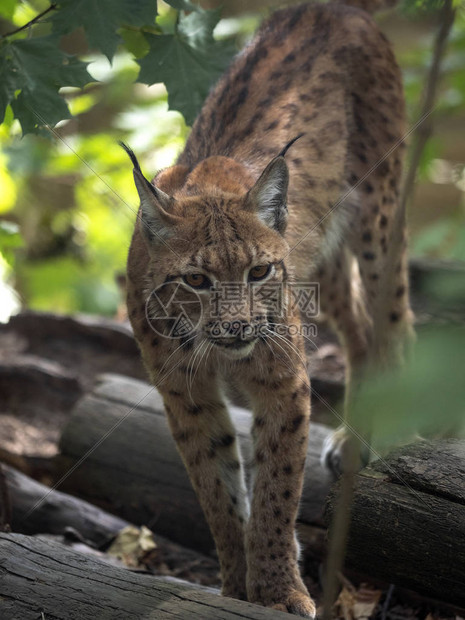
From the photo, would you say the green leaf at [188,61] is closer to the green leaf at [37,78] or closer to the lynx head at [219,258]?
the green leaf at [37,78]

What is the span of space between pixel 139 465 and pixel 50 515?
612 mm

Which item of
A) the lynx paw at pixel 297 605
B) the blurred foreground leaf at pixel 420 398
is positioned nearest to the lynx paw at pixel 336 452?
the lynx paw at pixel 297 605

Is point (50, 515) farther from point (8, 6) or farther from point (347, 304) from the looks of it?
point (8, 6)

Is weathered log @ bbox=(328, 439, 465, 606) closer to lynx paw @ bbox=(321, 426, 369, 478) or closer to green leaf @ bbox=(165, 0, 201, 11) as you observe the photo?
lynx paw @ bbox=(321, 426, 369, 478)

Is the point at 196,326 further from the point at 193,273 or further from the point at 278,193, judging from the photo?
the point at 278,193

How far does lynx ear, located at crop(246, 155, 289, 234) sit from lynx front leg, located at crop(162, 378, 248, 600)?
0.92m

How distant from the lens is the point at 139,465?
4.51 m

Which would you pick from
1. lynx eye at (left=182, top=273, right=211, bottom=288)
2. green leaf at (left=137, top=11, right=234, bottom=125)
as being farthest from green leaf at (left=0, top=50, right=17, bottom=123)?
lynx eye at (left=182, top=273, right=211, bottom=288)

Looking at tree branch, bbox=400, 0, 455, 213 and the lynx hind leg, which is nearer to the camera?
tree branch, bbox=400, 0, 455, 213

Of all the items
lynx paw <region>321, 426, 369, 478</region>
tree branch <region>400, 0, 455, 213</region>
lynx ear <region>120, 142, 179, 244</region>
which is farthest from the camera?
lynx paw <region>321, 426, 369, 478</region>

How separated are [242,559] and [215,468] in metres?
0.49

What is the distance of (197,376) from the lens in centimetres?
373

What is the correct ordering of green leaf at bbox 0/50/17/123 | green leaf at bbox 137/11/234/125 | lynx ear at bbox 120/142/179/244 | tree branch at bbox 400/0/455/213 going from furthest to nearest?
green leaf at bbox 137/11/234/125 < green leaf at bbox 0/50/17/123 < lynx ear at bbox 120/142/179/244 < tree branch at bbox 400/0/455/213

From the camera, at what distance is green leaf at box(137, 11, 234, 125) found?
13.1 feet
